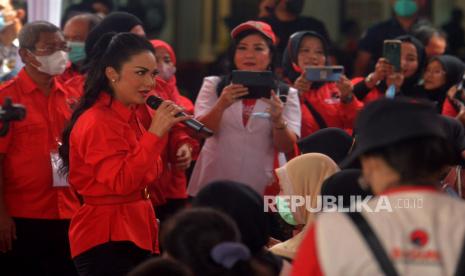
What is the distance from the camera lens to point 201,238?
3.59 meters

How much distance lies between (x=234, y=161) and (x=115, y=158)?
1.39 metres

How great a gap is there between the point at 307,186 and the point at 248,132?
5.75 feet

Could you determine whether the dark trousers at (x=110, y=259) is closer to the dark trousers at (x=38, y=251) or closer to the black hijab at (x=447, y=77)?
the dark trousers at (x=38, y=251)

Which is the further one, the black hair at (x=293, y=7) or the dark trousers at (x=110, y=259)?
the black hair at (x=293, y=7)

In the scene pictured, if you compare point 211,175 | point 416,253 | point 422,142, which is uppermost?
point 422,142

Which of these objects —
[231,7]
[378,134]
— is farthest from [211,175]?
[231,7]

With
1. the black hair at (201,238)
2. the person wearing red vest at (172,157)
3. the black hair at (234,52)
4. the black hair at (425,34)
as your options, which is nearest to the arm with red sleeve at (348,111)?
the black hair at (234,52)

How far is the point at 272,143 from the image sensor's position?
672 centimetres

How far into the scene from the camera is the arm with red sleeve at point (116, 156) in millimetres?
5340

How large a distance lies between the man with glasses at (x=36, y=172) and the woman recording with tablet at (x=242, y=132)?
821 mm

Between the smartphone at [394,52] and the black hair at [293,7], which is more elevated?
the black hair at [293,7]

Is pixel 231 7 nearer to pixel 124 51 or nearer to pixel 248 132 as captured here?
pixel 248 132

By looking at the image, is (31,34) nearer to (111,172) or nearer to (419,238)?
(111,172)

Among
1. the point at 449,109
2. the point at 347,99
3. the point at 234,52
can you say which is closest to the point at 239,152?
the point at 234,52
